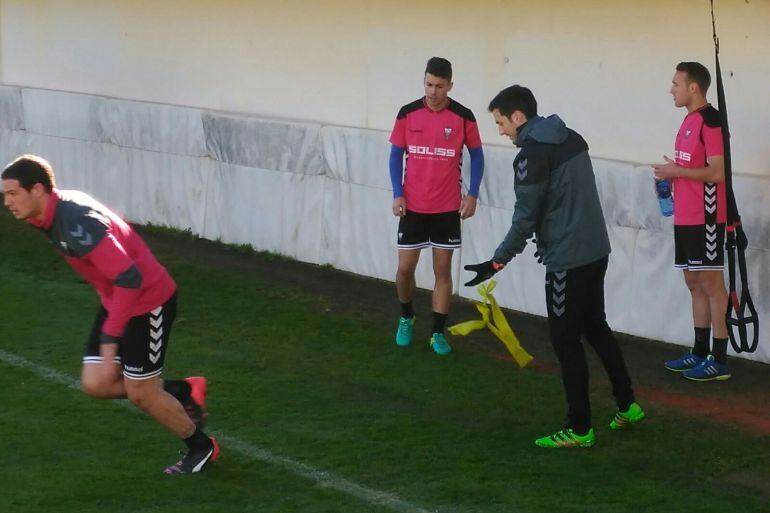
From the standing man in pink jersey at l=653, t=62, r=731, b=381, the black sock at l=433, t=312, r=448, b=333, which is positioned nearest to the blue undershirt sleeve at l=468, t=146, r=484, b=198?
the black sock at l=433, t=312, r=448, b=333

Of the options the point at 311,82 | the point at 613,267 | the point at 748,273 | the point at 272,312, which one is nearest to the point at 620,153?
the point at 613,267

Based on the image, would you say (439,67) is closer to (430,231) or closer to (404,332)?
(430,231)

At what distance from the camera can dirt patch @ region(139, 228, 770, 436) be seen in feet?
25.3

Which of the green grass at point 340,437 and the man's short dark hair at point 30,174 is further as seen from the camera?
the green grass at point 340,437

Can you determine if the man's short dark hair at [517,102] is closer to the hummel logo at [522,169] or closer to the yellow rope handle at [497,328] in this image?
the hummel logo at [522,169]

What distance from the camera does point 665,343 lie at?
9117 millimetres

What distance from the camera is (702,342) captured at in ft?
27.5

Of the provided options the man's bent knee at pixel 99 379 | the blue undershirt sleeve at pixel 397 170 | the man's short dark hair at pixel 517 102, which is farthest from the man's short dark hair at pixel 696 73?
the man's bent knee at pixel 99 379

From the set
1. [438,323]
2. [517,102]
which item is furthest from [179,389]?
[438,323]

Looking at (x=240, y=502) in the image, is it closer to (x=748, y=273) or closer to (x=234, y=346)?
(x=234, y=346)

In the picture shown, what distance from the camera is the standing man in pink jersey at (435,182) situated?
8688mm

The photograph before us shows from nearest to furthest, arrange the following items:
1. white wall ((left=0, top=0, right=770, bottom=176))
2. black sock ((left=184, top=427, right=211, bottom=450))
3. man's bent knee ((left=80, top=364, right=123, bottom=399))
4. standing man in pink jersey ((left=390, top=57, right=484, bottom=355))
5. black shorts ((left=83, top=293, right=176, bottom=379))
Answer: black shorts ((left=83, top=293, right=176, bottom=379))
man's bent knee ((left=80, top=364, right=123, bottom=399))
black sock ((left=184, top=427, right=211, bottom=450))
standing man in pink jersey ((left=390, top=57, right=484, bottom=355))
white wall ((left=0, top=0, right=770, bottom=176))

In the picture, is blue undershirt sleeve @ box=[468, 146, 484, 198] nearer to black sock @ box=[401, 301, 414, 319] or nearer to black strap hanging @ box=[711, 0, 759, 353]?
black sock @ box=[401, 301, 414, 319]

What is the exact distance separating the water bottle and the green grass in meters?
1.32
